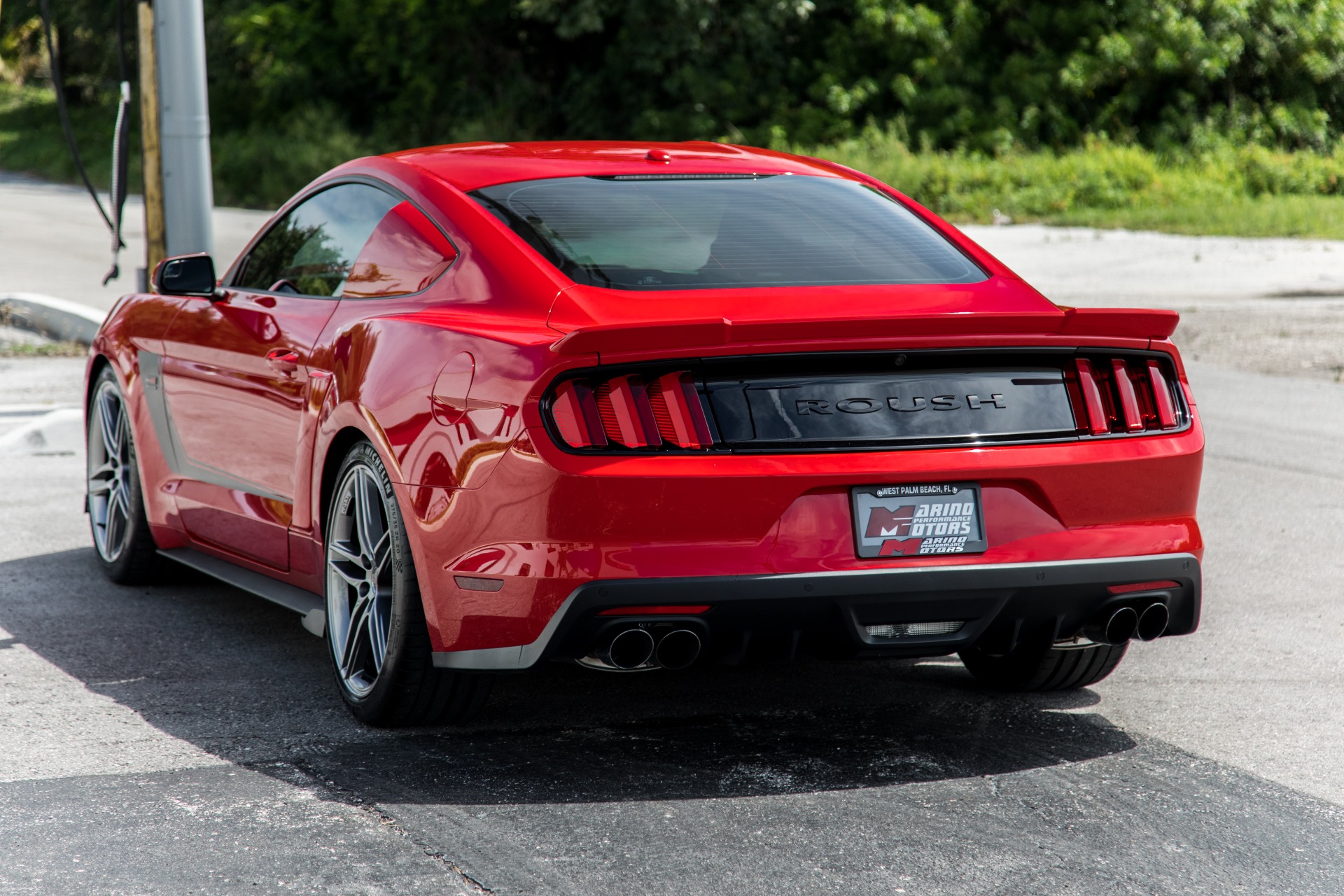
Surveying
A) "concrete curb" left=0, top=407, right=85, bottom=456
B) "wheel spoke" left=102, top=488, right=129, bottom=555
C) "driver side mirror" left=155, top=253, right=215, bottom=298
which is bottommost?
"concrete curb" left=0, top=407, right=85, bottom=456

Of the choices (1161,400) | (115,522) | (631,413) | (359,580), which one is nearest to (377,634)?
(359,580)

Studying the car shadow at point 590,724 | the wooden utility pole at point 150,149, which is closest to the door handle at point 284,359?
the car shadow at point 590,724

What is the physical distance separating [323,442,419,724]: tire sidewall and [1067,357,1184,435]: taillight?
1661 millimetres

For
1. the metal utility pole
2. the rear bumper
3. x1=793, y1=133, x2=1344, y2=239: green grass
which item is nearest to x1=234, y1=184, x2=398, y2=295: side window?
the rear bumper

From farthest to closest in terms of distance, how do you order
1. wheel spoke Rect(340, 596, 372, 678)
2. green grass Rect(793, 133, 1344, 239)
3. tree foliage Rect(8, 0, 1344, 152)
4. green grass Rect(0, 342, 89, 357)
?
tree foliage Rect(8, 0, 1344, 152), green grass Rect(793, 133, 1344, 239), green grass Rect(0, 342, 89, 357), wheel spoke Rect(340, 596, 372, 678)

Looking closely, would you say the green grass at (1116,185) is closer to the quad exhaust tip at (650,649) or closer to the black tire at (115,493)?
the black tire at (115,493)

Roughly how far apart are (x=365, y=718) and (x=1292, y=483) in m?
5.36

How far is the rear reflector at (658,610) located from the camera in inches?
141

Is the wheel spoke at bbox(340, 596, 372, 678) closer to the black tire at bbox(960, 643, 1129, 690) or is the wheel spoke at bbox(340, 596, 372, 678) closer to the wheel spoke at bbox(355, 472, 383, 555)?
the wheel spoke at bbox(355, 472, 383, 555)

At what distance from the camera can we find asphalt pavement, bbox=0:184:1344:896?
129 inches

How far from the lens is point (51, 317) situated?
45.1 feet

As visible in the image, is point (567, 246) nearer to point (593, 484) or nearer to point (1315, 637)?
point (593, 484)

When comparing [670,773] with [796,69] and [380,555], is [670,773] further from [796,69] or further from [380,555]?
[796,69]

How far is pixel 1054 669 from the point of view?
4.60 metres
